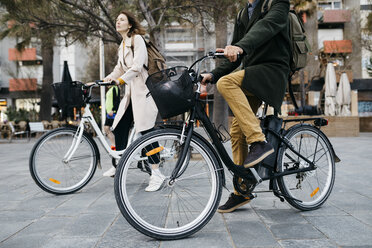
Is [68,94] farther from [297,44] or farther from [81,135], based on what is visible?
[297,44]

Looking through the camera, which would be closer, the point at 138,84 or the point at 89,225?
the point at 89,225

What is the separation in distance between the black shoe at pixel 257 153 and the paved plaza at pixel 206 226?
19.4 inches

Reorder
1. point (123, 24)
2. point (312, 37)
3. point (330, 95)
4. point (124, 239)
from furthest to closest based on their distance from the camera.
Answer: point (312, 37) → point (330, 95) → point (123, 24) → point (124, 239)

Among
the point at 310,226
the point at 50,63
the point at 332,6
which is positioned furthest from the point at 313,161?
the point at 332,6

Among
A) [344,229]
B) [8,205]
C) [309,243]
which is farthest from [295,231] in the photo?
[8,205]

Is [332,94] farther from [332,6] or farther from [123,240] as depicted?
[332,6]

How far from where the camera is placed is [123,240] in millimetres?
2482

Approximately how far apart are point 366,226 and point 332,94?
507 inches

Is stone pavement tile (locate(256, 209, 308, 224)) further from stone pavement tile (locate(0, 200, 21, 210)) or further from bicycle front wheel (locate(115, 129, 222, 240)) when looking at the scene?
stone pavement tile (locate(0, 200, 21, 210))

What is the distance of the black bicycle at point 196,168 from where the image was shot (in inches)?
95.4

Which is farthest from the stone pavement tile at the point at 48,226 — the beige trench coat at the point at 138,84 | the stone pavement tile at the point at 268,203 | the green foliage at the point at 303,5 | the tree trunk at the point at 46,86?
the green foliage at the point at 303,5

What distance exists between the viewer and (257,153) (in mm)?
2656

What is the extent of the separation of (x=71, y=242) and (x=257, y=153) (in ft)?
4.69

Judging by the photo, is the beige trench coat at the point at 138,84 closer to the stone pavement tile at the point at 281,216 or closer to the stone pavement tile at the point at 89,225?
the stone pavement tile at the point at 89,225
